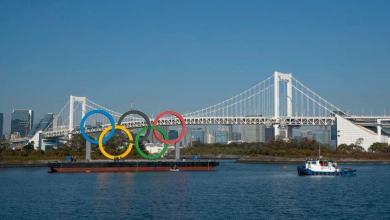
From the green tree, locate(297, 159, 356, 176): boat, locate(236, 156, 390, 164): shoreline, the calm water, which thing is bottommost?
the calm water

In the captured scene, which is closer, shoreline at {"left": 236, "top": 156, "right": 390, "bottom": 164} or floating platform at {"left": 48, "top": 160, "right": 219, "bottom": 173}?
floating platform at {"left": 48, "top": 160, "right": 219, "bottom": 173}

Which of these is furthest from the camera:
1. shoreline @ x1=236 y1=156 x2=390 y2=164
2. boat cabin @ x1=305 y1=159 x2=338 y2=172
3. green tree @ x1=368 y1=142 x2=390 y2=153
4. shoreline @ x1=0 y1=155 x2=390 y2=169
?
green tree @ x1=368 y1=142 x2=390 y2=153

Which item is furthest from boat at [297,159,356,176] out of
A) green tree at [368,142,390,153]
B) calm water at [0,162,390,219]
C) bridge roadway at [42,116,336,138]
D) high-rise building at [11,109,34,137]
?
high-rise building at [11,109,34,137]

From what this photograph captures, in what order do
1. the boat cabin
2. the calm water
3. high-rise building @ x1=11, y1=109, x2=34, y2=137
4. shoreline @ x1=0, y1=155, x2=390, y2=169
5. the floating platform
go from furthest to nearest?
high-rise building @ x1=11, y1=109, x2=34, y2=137
shoreline @ x1=0, y1=155, x2=390, y2=169
the floating platform
the boat cabin
the calm water

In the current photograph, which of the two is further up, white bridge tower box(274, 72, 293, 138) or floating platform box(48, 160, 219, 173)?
white bridge tower box(274, 72, 293, 138)

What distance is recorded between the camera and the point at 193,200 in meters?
26.4

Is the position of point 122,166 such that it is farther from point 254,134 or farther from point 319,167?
point 254,134

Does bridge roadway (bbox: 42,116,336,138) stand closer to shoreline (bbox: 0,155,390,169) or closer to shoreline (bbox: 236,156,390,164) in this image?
shoreline (bbox: 236,156,390,164)

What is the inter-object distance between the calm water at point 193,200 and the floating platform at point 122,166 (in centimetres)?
1259

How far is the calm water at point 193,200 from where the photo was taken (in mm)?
22156

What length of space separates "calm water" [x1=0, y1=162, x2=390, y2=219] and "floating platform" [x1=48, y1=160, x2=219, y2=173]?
41.3 feet

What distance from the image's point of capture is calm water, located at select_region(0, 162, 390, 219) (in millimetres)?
22156

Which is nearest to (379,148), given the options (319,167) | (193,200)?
(319,167)

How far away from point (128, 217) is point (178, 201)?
504cm
